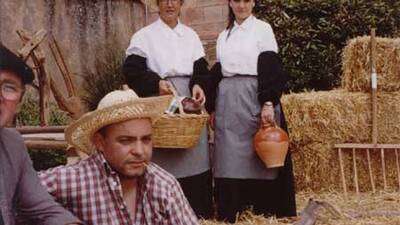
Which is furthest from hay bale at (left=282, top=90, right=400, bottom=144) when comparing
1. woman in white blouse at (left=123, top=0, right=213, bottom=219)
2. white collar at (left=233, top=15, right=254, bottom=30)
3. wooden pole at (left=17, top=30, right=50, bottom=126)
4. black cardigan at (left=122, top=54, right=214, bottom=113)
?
wooden pole at (left=17, top=30, right=50, bottom=126)

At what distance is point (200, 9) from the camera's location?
29.2 ft

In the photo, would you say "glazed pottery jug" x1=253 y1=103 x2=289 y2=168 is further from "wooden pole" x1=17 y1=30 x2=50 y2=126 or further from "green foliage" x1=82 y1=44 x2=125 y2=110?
"green foliage" x1=82 y1=44 x2=125 y2=110

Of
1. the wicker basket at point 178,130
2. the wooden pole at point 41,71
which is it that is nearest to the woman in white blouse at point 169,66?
the wicker basket at point 178,130

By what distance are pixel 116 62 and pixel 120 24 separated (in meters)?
1.51

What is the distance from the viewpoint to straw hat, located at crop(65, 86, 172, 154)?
102 inches

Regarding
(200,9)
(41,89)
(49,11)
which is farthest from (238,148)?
(49,11)

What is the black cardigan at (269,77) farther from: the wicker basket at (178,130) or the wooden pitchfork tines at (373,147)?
the wooden pitchfork tines at (373,147)

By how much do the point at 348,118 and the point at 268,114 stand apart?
1.96m

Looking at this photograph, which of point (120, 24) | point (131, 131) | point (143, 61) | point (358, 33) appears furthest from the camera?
point (120, 24)

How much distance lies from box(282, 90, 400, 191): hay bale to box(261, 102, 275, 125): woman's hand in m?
1.79

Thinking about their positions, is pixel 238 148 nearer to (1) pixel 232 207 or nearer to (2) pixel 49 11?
(1) pixel 232 207

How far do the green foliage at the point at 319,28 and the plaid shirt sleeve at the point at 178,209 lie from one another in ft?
17.2

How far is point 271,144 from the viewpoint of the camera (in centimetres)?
495

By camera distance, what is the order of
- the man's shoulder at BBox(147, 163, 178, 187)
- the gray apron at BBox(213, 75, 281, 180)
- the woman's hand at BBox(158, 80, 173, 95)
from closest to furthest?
the man's shoulder at BBox(147, 163, 178, 187), the woman's hand at BBox(158, 80, 173, 95), the gray apron at BBox(213, 75, 281, 180)
